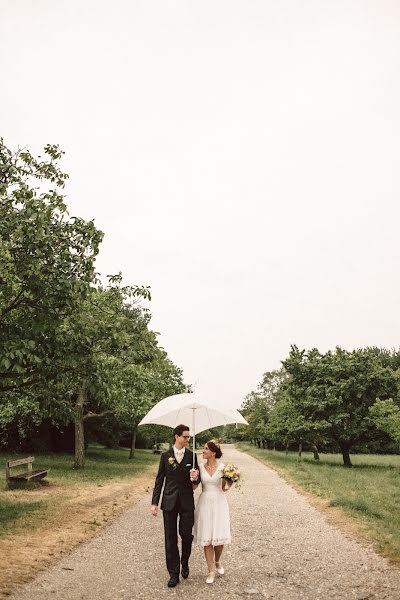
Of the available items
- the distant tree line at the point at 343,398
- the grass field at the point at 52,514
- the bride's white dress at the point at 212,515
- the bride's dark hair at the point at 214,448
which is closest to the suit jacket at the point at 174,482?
the bride's white dress at the point at 212,515

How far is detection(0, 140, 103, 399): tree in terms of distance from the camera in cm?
953

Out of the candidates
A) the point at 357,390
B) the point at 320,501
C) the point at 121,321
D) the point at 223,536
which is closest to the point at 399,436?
the point at 357,390

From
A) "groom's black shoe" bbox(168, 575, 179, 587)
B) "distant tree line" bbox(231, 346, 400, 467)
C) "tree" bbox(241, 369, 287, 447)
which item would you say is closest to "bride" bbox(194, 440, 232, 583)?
"groom's black shoe" bbox(168, 575, 179, 587)

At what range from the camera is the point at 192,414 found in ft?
28.0

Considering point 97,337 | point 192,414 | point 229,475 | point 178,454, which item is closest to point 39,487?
point 97,337

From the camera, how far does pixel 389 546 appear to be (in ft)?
29.2

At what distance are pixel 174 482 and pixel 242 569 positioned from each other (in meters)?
1.91

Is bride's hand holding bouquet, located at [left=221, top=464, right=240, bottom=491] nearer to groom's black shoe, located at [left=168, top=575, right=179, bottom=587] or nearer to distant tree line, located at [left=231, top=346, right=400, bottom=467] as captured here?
groom's black shoe, located at [left=168, top=575, right=179, bottom=587]

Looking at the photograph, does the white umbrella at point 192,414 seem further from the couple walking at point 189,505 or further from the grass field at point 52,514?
the grass field at point 52,514

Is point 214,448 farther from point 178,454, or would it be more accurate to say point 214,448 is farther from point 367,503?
point 367,503

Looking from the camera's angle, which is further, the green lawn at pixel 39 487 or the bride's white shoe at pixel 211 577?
the green lawn at pixel 39 487

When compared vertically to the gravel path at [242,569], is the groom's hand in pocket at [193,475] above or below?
above

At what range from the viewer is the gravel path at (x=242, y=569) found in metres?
6.53

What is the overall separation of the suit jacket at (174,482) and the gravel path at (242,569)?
3.55 ft
